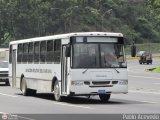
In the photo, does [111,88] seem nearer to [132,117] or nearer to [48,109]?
[48,109]

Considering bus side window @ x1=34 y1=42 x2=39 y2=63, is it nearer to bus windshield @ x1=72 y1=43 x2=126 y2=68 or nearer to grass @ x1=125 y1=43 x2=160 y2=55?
bus windshield @ x1=72 y1=43 x2=126 y2=68

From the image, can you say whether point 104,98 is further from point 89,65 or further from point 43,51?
point 43,51

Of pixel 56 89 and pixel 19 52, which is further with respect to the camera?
pixel 19 52

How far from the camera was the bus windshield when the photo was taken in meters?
24.0

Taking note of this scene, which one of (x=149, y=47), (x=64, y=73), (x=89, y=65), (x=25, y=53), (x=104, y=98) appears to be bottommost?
(x=104, y=98)

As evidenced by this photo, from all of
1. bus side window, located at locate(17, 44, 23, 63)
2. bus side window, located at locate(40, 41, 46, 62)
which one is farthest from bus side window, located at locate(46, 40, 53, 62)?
bus side window, located at locate(17, 44, 23, 63)

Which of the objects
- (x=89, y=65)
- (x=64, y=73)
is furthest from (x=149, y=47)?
(x=89, y=65)

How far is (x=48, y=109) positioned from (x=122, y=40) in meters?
4.95

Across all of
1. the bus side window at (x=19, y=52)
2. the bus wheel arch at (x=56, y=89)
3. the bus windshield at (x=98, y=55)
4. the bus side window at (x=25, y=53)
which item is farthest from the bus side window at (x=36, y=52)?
the bus windshield at (x=98, y=55)

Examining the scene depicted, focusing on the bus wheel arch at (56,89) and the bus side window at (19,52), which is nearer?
the bus wheel arch at (56,89)

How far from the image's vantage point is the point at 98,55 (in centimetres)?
2416

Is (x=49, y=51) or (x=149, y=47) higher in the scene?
(x=149, y=47)

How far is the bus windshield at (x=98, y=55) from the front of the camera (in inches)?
946

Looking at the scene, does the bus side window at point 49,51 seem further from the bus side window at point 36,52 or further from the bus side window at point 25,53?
the bus side window at point 25,53
